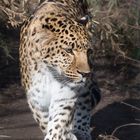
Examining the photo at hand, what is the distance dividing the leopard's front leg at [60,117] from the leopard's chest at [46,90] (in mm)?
47

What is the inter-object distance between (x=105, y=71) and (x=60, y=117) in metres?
2.93

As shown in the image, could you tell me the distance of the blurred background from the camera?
6430 mm

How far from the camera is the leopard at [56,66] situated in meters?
4.79

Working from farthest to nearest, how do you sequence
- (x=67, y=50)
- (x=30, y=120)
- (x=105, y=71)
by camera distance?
(x=105, y=71)
(x=30, y=120)
(x=67, y=50)

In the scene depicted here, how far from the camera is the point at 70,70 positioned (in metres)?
4.75

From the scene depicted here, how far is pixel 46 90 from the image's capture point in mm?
5039

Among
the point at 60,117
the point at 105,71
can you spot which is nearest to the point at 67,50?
the point at 60,117

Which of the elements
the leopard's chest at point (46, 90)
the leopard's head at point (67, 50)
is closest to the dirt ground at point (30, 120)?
the leopard's chest at point (46, 90)

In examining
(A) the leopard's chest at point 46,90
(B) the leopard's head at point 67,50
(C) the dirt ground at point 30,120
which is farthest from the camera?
(C) the dirt ground at point 30,120

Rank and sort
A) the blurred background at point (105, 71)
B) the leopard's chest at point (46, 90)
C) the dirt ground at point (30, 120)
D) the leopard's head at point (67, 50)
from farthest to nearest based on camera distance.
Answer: the blurred background at point (105, 71), the dirt ground at point (30, 120), the leopard's chest at point (46, 90), the leopard's head at point (67, 50)

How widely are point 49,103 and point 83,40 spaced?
0.60 m

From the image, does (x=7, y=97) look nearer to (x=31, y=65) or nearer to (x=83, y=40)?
(x=31, y=65)

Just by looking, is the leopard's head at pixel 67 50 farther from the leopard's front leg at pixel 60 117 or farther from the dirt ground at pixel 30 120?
the dirt ground at pixel 30 120

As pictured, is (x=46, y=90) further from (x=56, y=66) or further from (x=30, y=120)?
(x=30, y=120)
